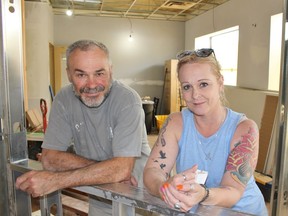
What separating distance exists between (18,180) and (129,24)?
733 centimetres

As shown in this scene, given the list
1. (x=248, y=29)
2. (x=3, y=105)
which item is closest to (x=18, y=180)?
(x=3, y=105)

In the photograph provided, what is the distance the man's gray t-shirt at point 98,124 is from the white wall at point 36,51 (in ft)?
14.2

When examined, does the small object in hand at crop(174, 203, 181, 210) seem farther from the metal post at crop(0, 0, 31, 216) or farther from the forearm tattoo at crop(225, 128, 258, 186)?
the metal post at crop(0, 0, 31, 216)

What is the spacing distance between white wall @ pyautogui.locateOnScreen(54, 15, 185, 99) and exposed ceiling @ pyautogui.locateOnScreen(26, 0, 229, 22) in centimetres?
22

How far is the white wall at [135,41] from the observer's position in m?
7.50

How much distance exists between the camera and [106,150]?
4.91ft

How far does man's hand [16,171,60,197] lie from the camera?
1027 millimetres

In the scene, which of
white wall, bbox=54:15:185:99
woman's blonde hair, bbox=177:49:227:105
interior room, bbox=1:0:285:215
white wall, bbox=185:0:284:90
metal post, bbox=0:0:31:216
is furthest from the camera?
white wall, bbox=54:15:185:99

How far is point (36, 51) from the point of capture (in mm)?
5488

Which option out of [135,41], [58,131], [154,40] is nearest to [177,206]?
[58,131]

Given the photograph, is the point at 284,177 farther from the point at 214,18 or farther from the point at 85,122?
the point at 214,18

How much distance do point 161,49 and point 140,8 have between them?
152 centimetres

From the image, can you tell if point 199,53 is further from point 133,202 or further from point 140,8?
point 140,8

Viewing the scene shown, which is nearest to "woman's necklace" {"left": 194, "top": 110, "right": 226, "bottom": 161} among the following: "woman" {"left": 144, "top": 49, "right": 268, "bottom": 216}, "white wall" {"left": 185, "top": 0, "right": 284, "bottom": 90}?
"woman" {"left": 144, "top": 49, "right": 268, "bottom": 216}
